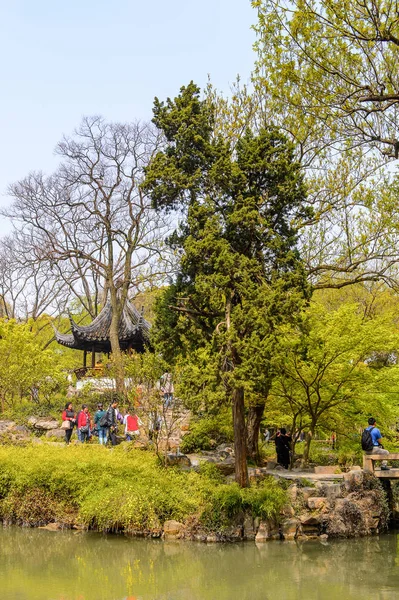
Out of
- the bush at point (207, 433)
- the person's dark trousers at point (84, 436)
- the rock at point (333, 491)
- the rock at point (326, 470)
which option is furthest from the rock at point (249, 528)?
the person's dark trousers at point (84, 436)

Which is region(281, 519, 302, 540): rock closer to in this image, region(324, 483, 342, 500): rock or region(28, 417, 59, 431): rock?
region(324, 483, 342, 500): rock

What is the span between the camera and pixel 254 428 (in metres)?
16.1

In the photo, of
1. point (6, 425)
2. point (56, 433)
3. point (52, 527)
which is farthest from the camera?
point (6, 425)

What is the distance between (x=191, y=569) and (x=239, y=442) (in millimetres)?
3032

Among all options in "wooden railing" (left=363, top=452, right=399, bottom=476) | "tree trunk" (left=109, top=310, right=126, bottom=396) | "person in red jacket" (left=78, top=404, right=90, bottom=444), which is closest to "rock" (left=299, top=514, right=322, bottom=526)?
"wooden railing" (left=363, top=452, right=399, bottom=476)

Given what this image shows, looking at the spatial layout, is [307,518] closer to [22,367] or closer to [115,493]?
[115,493]

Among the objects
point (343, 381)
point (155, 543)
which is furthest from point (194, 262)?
point (155, 543)

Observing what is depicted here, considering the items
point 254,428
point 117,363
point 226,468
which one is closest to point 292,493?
point 226,468

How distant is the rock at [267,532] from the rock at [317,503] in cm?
79

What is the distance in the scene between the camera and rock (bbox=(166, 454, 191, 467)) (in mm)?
14680

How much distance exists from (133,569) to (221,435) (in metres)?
8.39

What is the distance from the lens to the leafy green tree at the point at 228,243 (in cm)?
1274

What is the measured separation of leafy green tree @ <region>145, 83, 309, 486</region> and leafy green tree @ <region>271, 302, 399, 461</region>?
3.04ft

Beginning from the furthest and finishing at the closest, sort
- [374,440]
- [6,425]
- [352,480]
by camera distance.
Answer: [6,425] < [374,440] < [352,480]
